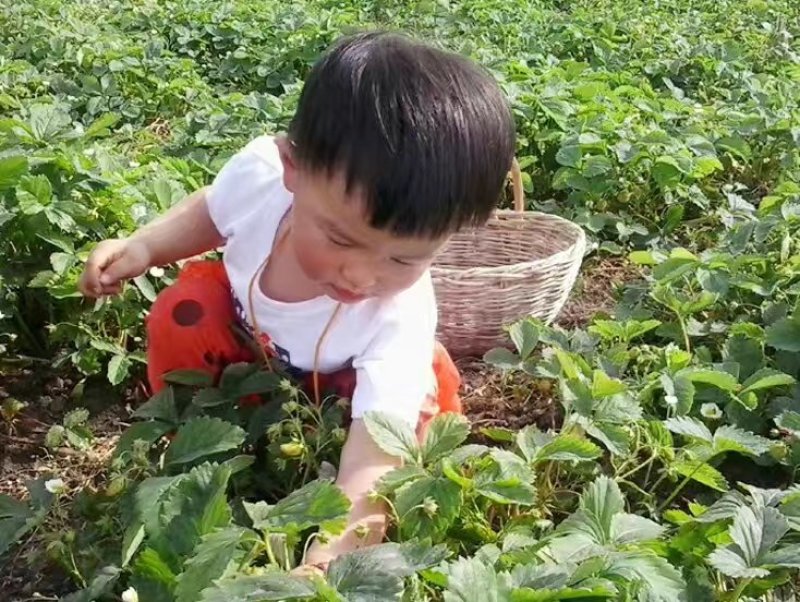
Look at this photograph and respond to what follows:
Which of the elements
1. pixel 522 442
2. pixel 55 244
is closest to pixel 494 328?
pixel 522 442

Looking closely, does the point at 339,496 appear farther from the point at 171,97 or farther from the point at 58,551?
the point at 171,97

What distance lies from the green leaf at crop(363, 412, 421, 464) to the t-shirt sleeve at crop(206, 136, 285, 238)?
54 centimetres

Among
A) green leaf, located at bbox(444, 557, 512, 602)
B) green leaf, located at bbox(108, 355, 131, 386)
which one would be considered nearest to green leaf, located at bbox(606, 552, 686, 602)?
green leaf, located at bbox(444, 557, 512, 602)

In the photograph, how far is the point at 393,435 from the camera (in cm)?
153

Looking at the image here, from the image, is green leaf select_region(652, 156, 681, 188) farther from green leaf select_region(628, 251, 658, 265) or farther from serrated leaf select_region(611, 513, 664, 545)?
serrated leaf select_region(611, 513, 664, 545)

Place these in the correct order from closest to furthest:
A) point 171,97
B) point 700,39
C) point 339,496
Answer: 1. point 339,496
2. point 171,97
3. point 700,39

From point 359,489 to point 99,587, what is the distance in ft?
1.28

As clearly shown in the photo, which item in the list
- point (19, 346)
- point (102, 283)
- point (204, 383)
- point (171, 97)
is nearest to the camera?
point (204, 383)

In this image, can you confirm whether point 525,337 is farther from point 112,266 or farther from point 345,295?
point 112,266

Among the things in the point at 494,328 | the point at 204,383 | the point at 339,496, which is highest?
the point at 339,496

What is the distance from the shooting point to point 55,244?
214cm

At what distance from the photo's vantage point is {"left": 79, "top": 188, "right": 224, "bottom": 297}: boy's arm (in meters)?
1.97

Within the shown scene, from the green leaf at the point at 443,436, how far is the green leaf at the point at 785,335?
2.59 feet

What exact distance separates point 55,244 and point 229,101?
155cm
